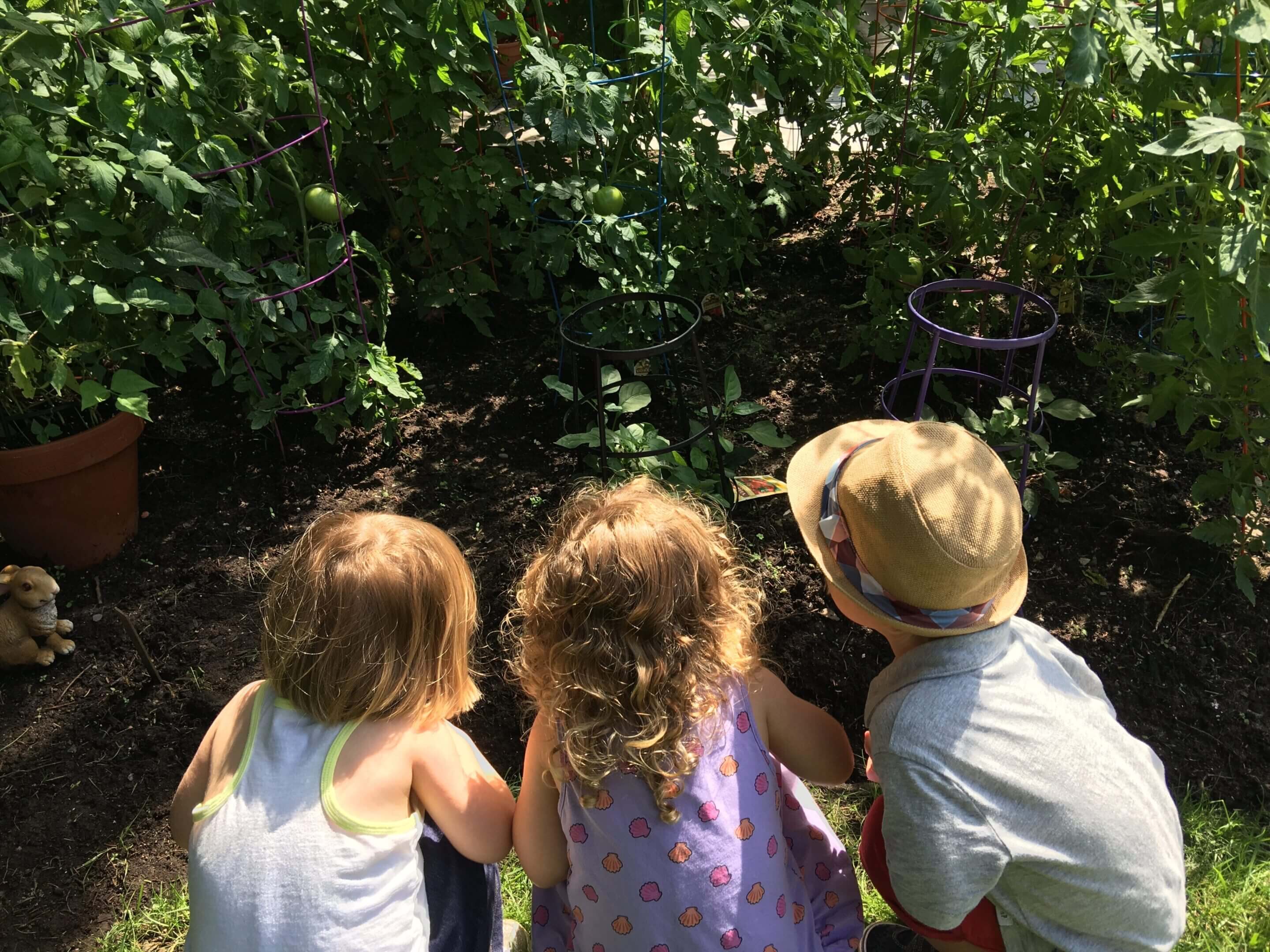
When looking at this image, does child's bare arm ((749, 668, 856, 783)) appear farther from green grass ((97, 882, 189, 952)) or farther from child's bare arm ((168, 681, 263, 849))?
green grass ((97, 882, 189, 952))

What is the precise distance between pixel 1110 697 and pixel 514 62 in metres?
2.66

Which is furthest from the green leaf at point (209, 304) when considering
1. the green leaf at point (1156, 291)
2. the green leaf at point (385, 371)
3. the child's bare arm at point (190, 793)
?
the green leaf at point (1156, 291)

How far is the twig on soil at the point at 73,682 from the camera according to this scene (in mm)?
2297

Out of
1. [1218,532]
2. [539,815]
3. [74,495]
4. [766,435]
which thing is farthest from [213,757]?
[1218,532]

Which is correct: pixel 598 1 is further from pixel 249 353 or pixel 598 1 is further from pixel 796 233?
pixel 249 353

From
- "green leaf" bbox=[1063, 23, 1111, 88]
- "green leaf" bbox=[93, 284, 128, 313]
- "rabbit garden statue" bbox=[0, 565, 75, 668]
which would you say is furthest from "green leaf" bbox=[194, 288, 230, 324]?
"green leaf" bbox=[1063, 23, 1111, 88]

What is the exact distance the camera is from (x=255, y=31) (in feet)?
9.43

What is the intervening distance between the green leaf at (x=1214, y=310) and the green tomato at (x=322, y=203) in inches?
86.0

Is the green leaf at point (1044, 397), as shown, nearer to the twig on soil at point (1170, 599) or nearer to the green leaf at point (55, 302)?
the twig on soil at point (1170, 599)

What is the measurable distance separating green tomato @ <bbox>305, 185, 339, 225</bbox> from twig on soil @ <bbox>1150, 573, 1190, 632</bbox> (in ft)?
8.03

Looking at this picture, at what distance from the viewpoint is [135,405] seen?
87.0 inches

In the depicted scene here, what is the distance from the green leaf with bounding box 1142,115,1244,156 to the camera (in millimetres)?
1660

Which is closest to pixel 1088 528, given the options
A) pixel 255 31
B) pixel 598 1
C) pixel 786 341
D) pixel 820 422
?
pixel 820 422

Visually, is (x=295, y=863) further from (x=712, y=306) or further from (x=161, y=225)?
(x=712, y=306)
